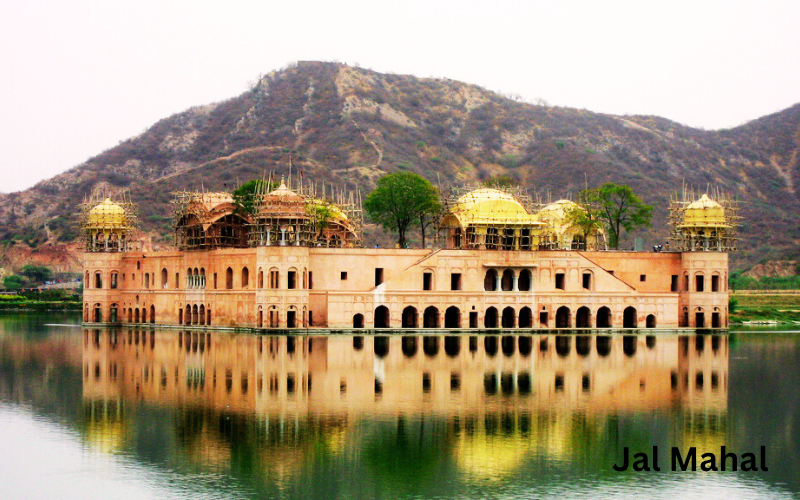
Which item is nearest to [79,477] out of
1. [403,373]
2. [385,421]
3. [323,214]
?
[385,421]

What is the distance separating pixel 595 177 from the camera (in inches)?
5472

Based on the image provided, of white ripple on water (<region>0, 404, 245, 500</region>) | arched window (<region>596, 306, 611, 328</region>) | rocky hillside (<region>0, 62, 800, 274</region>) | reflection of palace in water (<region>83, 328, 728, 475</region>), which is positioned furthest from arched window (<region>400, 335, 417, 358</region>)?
rocky hillside (<region>0, 62, 800, 274</region>)

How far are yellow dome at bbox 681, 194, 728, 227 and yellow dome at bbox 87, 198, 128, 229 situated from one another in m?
41.3

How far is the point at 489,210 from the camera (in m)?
68.9

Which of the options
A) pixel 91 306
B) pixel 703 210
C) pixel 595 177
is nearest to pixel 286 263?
pixel 91 306

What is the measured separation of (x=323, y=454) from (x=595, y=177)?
119189 mm

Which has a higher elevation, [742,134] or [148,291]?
[742,134]

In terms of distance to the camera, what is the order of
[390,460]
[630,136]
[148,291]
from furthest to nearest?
[630,136] < [148,291] < [390,460]

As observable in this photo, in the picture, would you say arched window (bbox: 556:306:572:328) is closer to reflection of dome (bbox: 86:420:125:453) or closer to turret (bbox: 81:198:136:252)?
turret (bbox: 81:198:136:252)

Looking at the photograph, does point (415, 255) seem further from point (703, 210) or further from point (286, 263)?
point (703, 210)

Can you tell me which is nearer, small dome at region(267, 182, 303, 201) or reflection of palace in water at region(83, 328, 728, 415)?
reflection of palace in water at region(83, 328, 728, 415)

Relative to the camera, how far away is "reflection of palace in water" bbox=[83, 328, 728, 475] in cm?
2781

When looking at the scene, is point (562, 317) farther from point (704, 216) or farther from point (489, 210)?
point (704, 216)

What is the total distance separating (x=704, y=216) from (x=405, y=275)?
21.9m
